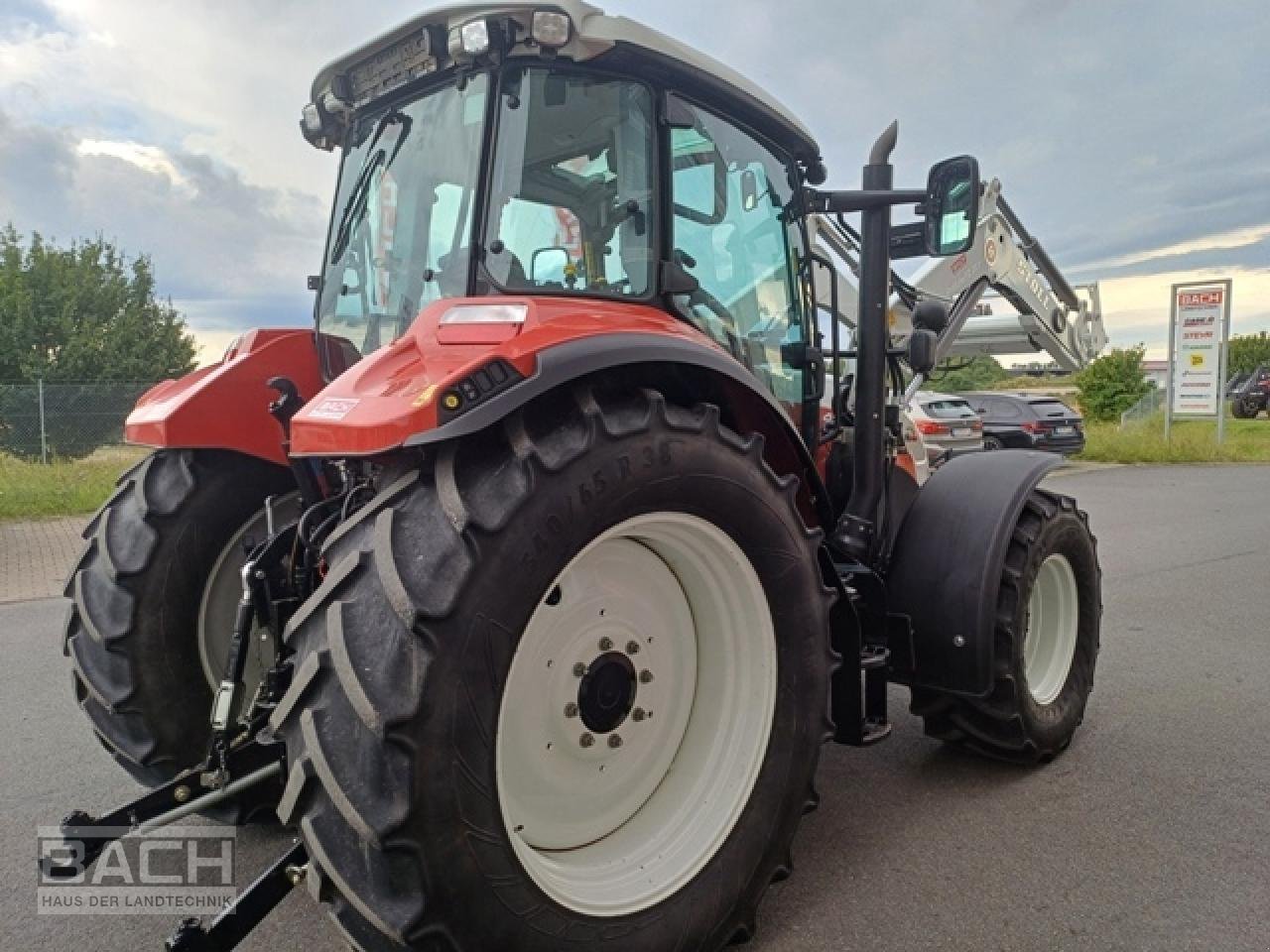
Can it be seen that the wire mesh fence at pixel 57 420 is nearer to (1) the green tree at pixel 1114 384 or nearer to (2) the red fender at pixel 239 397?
(2) the red fender at pixel 239 397

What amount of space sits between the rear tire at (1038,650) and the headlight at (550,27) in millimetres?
2343

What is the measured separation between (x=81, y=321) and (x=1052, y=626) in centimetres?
3142

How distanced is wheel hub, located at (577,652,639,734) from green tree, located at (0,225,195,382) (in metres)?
27.6

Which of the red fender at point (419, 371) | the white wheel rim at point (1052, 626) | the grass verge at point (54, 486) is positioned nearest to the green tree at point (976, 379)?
the grass verge at point (54, 486)

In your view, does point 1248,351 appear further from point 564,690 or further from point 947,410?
point 564,690

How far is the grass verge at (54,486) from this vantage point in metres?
10.9

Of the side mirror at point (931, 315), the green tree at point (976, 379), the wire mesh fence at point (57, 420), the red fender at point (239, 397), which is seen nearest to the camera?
the red fender at point (239, 397)

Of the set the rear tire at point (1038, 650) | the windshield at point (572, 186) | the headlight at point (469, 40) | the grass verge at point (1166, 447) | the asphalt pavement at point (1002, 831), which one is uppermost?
the headlight at point (469, 40)

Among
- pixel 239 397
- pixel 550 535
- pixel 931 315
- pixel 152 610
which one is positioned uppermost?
pixel 931 315

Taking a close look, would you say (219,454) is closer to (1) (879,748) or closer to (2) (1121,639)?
(1) (879,748)

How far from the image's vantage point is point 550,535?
191 centimetres

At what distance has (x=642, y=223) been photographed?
8.80 feet

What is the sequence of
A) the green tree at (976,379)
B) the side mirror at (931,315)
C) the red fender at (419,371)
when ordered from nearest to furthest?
the red fender at (419,371) → the side mirror at (931,315) → the green tree at (976,379)

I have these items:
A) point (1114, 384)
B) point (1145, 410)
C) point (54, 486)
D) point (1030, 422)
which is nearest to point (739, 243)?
point (54, 486)
